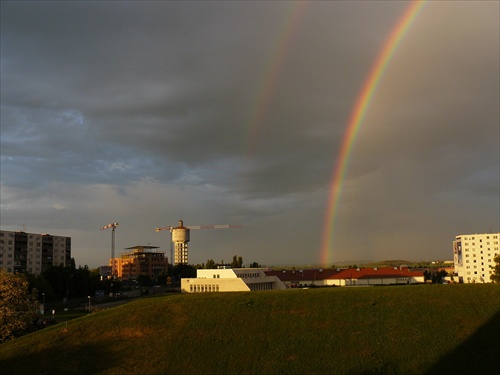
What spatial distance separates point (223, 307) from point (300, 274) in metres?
72.0

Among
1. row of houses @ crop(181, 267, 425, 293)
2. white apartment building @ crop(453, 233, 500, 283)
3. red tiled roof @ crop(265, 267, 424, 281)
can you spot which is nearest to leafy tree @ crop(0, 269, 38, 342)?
row of houses @ crop(181, 267, 425, 293)

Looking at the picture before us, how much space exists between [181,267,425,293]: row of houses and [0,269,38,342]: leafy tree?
Answer: 1519 inches

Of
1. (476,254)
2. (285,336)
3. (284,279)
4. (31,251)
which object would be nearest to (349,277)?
(284,279)

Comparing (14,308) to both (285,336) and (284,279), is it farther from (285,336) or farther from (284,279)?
(284,279)

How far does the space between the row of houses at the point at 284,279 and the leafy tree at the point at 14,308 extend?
38.6 metres

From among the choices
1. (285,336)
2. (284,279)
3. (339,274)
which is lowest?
(285,336)

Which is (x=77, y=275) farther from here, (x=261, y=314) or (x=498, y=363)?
(x=498, y=363)

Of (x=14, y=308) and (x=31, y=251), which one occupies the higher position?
(x=31, y=251)

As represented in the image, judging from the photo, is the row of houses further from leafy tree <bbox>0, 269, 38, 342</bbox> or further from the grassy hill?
leafy tree <bbox>0, 269, 38, 342</bbox>

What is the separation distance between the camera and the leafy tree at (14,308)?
46750mm

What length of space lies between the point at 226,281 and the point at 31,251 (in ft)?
320

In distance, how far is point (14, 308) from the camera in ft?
158

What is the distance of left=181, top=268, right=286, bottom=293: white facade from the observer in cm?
8319

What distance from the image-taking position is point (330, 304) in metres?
46.1
